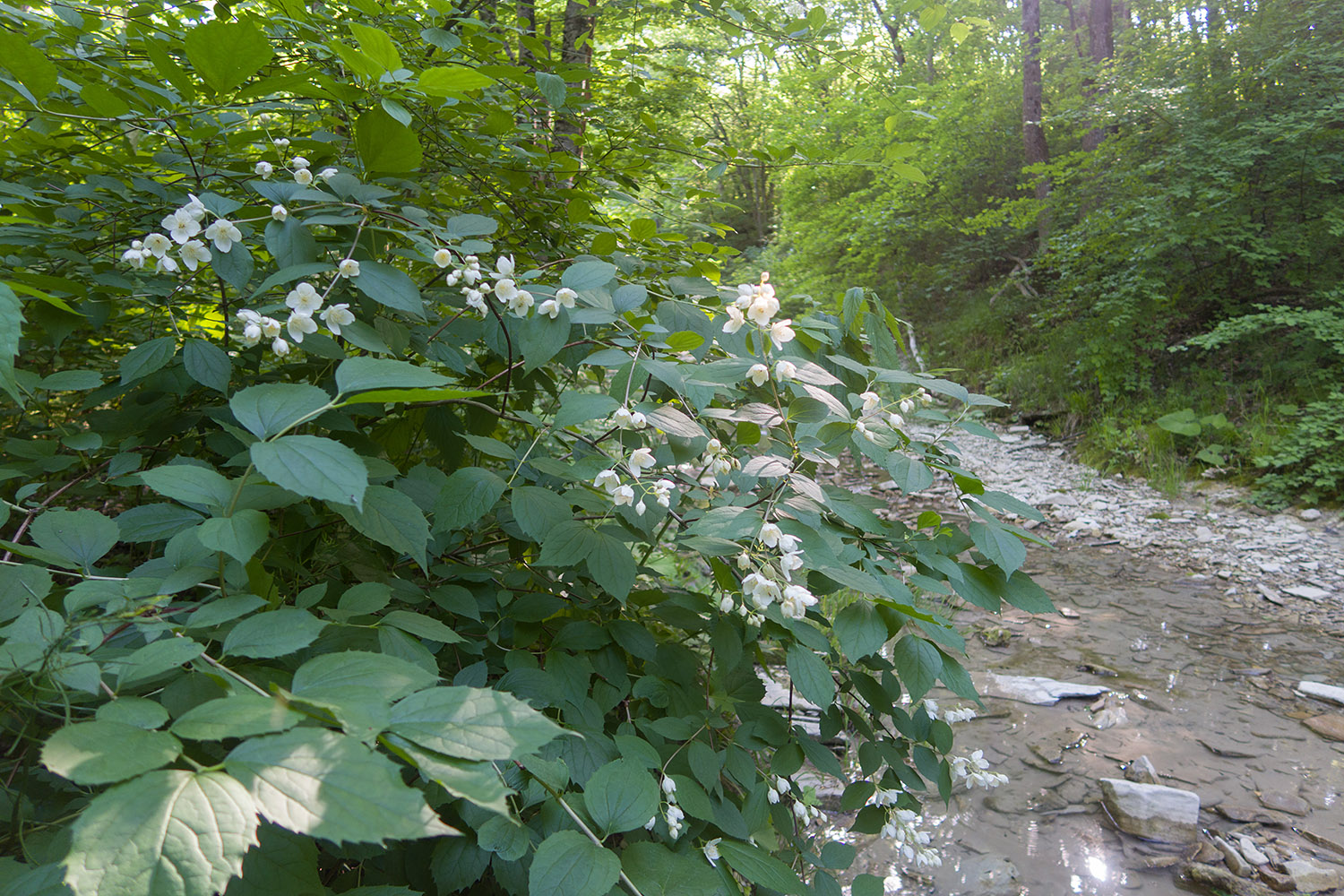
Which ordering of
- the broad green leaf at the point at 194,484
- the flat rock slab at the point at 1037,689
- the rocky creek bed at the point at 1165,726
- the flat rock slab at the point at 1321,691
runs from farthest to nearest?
the flat rock slab at the point at 1037,689
the flat rock slab at the point at 1321,691
the rocky creek bed at the point at 1165,726
the broad green leaf at the point at 194,484

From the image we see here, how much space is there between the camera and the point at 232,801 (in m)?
0.42

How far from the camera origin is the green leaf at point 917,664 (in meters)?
1.04

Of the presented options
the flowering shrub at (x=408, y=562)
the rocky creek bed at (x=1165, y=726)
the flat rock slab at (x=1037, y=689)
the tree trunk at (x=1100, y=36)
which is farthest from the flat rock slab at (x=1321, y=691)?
the tree trunk at (x=1100, y=36)

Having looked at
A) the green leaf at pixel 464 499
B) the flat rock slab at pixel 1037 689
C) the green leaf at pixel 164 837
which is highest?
the green leaf at pixel 164 837

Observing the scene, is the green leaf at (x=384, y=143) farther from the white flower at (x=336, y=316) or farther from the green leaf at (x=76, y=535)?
the green leaf at (x=76, y=535)

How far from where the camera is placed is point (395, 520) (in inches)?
33.4

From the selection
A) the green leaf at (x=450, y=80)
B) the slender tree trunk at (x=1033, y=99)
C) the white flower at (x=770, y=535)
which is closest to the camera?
the white flower at (x=770, y=535)

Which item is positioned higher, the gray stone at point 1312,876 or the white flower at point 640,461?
the white flower at point 640,461

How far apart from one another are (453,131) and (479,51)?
277mm

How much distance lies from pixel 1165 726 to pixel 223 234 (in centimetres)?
370

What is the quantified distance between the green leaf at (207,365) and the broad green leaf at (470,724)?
0.84 meters

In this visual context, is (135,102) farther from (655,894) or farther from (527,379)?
(655,894)

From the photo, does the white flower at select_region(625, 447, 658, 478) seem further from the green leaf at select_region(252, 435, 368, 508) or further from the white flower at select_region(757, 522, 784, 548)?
the green leaf at select_region(252, 435, 368, 508)

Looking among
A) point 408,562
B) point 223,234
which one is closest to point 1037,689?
point 408,562
